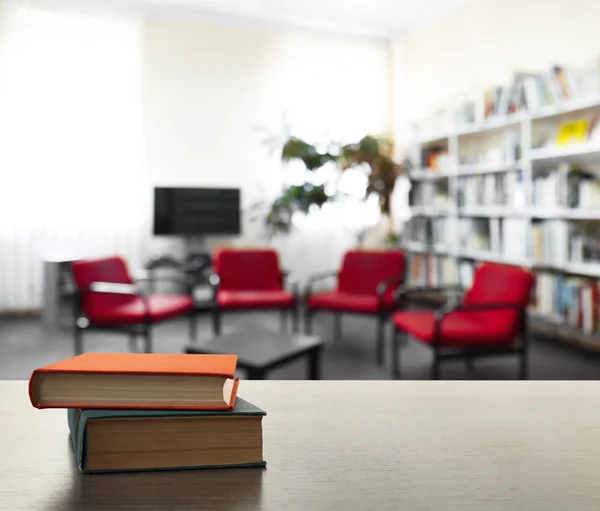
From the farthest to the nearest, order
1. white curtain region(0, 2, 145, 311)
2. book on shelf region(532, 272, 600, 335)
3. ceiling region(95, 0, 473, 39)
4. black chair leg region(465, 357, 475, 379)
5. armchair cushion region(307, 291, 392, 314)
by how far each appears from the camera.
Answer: ceiling region(95, 0, 473, 39) → white curtain region(0, 2, 145, 311) → armchair cushion region(307, 291, 392, 314) → book on shelf region(532, 272, 600, 335) → black chair leg region(465, 357, 475, 379)

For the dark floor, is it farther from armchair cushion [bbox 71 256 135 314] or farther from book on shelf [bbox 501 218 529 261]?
book on shelf [bbox 501 218 529 261]

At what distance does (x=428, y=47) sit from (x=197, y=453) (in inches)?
274

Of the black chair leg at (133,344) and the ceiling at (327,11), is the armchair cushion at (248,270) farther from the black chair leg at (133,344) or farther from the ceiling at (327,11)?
the ceiling at (327,11)

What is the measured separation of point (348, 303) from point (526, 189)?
1.79m

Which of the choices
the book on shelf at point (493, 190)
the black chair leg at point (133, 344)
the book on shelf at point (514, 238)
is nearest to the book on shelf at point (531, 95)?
the book on shelf at point (493, 190)

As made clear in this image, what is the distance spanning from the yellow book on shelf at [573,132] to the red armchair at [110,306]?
10.4 feet

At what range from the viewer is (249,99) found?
22.6ft

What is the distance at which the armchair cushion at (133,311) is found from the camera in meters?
4.14

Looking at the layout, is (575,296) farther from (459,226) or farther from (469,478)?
(469,478)

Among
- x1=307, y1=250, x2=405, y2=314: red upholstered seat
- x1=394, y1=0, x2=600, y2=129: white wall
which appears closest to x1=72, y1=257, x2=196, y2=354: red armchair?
x1=307, y1=250, x2=405, y2=314: red upholstered seat

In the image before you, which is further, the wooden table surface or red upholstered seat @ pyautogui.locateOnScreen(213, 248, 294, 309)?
red upholstered seat @ pyautogui.locateOnScreen(213, 248, 294, 309)

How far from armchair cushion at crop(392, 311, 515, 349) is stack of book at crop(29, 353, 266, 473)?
2.85 metres

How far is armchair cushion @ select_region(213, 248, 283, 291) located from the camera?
512cm

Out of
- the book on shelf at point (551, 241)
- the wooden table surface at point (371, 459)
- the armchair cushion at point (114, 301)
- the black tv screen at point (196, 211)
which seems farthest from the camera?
the black tv screen at point (196, 211)
